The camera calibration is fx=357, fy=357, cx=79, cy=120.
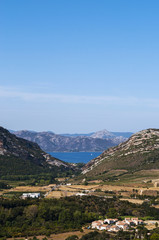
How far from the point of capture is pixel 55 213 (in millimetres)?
132000

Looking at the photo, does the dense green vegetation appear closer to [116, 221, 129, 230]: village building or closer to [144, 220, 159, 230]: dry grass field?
[144, 220, 159, 230]: dry grass field

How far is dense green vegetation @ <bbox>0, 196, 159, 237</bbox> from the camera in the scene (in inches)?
4631

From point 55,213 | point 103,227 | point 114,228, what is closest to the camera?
point 114,228

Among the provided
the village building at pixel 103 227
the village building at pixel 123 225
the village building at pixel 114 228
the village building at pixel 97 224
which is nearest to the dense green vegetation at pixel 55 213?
the village building at pixel 97 224

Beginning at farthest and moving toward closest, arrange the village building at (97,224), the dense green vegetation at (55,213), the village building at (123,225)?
the dense green vegetation at (55,213)
the village building at (97,224)
the village building at (123,225)

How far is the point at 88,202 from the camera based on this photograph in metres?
153

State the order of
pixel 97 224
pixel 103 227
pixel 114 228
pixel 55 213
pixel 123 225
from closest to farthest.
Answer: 1. pixel 114 228
2. pixel 103 227
3. pixel 123 225
4. pixel 97 224
5. pixel 55 213

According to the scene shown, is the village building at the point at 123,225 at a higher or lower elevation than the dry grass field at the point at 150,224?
higher

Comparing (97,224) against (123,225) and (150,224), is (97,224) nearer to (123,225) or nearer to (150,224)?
(123,225)

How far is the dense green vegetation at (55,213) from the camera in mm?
117625

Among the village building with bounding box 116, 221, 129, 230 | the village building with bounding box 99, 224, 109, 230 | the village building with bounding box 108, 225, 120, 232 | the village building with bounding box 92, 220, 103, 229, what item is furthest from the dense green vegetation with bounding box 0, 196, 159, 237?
the village building with bounding box 116, 221, 129, 230

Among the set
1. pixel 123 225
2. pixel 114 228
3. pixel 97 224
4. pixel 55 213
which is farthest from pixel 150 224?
pixel 55 213

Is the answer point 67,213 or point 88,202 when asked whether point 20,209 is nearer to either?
point 67,213

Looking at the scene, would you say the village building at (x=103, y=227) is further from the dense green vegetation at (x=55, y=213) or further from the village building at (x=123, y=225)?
the dense green vegetation at (x=55, y=213)
